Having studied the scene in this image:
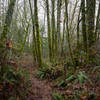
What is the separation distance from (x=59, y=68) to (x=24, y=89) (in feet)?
12.3

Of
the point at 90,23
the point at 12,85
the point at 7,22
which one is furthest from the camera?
the point at 90,23

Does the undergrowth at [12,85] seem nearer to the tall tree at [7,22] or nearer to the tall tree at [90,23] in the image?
the tall tree at [7,22]

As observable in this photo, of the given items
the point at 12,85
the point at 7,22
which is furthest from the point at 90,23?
the point at 12,85

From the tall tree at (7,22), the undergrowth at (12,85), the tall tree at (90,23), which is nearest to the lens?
the undergrowth at (12,85)

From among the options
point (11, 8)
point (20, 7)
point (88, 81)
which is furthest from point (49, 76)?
point (20, 7)

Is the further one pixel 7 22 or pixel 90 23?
pixel 90 23

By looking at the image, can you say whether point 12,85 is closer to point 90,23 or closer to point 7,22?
point 7,22

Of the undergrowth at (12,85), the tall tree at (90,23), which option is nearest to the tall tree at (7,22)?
the undergrowth at (12,85)

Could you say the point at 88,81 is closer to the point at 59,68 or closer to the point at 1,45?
the point at 59,68

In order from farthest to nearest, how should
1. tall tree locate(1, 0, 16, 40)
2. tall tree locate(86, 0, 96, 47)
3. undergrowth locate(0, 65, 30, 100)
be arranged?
tall tree locate(86, 0, 96, 47) → tall tree locate(1, 0, 16, 40) → undergrowth locate(0, 65, 30, 100)

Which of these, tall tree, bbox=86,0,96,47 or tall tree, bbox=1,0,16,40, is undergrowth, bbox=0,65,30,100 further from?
tall tree, bbox=86,0,96,47

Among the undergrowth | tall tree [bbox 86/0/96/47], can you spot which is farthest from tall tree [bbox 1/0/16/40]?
tall tree [bbox 86/0/96/47]

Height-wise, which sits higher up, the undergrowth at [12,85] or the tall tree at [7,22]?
the tall tree at [7,22]

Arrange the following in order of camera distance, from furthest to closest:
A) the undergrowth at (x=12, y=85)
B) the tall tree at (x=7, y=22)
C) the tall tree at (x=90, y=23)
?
the tall tree at (x=90, y=23)
the tall tree at (x=7, y=22)
the undergrowth at (x=12, y=85)
